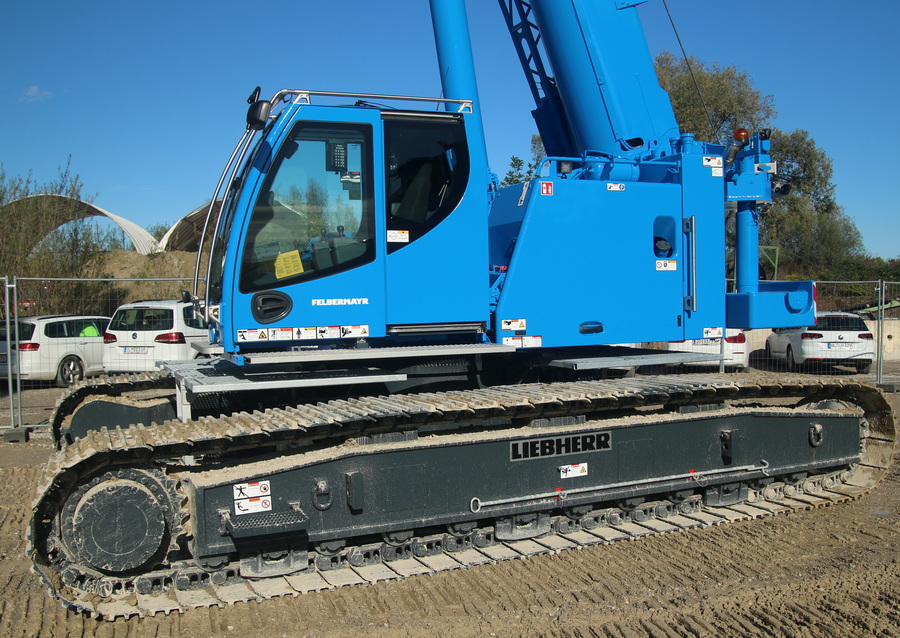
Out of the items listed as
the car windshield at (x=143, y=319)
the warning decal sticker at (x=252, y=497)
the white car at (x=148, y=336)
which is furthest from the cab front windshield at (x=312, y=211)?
the car windshield at (x=143, y=319)

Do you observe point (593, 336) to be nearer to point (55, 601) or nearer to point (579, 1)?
point (579, 1)

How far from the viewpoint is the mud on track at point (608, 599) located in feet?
13.8

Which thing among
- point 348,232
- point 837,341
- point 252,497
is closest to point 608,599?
point 252,497

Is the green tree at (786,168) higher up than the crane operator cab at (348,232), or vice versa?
the green tree at (786,168)

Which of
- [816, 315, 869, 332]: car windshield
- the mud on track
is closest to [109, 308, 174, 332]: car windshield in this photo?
the mud on track

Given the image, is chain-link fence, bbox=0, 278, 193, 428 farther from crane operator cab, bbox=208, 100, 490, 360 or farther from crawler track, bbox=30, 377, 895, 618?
crawler track, bbox=30, 377, 895, 618

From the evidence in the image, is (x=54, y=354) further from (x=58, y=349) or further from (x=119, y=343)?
(x=119, y=343)

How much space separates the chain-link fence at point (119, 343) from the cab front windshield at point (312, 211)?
23.9 feet

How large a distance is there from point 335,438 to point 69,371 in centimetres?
1228

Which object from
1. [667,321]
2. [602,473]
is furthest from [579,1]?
[602,473]

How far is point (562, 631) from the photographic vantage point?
415 cm

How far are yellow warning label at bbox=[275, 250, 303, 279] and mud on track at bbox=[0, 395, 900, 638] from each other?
2052 millimetres

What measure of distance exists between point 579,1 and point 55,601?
5.77 metres

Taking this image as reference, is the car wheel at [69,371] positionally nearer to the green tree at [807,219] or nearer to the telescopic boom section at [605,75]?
the telescopic boom section at [605,75]
